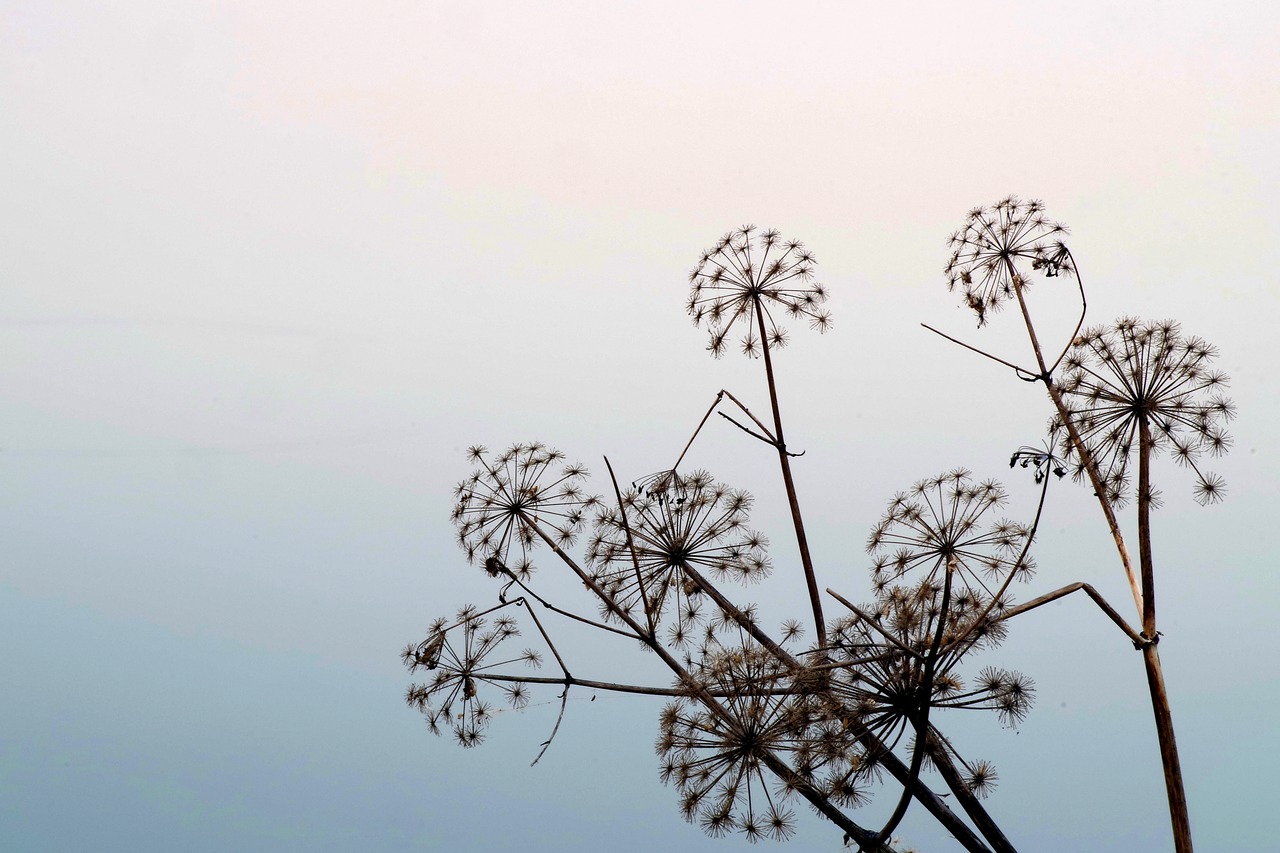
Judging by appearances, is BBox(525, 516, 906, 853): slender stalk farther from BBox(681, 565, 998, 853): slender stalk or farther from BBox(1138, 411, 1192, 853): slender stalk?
BBox(1138, 411, 1192, 853): slender stalk

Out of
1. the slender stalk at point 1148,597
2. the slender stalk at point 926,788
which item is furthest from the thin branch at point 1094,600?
the slender stalk at point 926,788

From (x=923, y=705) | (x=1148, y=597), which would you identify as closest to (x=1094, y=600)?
(x=1148, y=597)

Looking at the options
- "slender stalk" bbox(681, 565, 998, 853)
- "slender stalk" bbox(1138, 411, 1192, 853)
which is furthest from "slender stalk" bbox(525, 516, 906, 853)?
"slender stalk" bbox(1138, 411, 1192, 853)

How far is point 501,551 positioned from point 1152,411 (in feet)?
13.6

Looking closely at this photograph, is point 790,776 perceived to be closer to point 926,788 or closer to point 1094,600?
point 926,788

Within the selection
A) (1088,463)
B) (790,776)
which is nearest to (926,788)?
(790,776)

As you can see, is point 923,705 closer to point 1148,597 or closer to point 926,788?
point 926,788

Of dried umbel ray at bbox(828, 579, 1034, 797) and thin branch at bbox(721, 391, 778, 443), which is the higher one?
thin branch at bbox(721, 391, 778, 443)

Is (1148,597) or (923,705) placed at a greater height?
(1148,597)

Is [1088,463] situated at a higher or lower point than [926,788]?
higher

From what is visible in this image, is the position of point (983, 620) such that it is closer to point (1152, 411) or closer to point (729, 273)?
point (1152, 411)

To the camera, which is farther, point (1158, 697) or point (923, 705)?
point (1158, 697)

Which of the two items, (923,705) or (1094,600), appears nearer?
(923,705)

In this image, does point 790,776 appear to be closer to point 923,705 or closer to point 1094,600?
point 923,705
